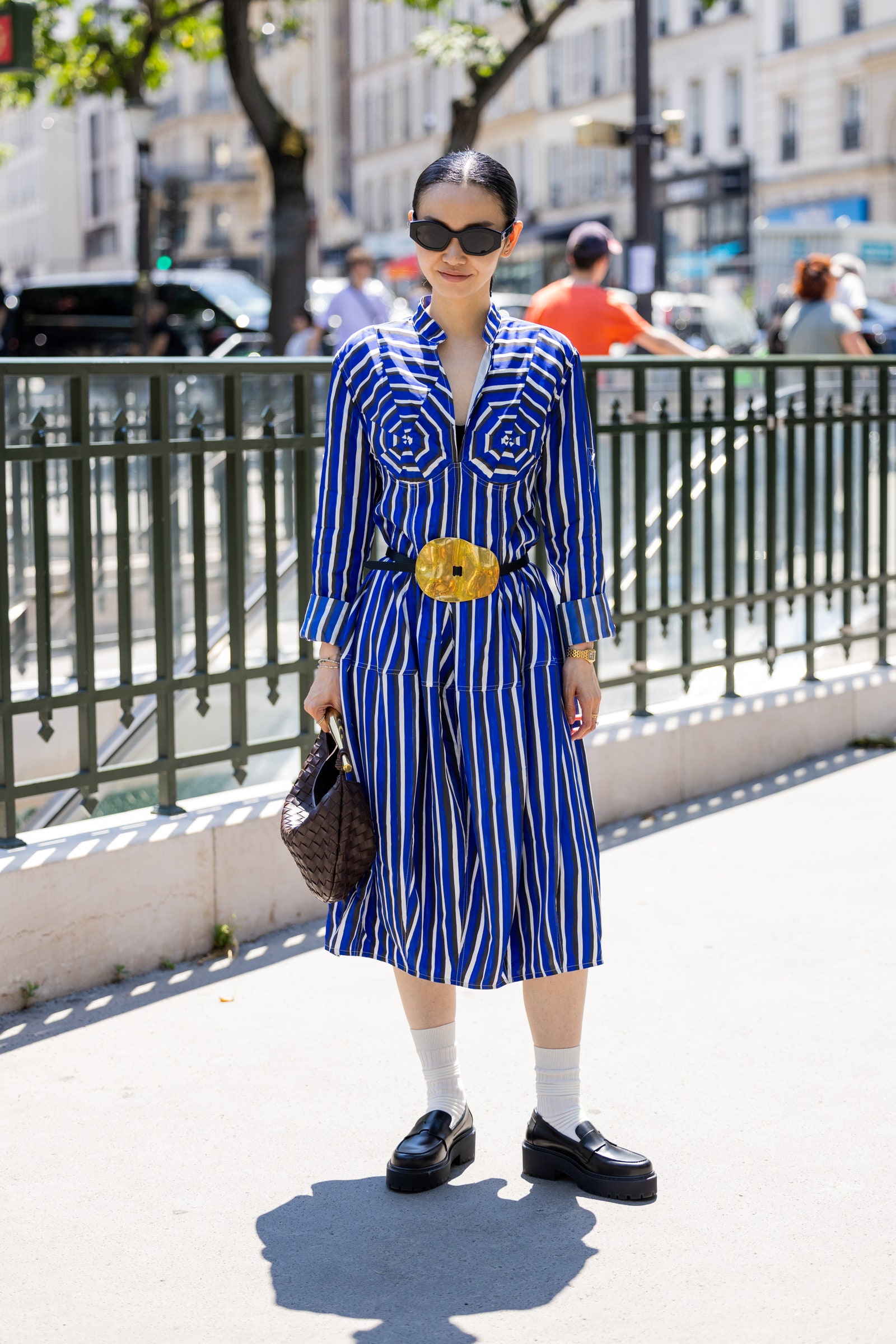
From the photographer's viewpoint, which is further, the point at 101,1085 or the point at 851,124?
the point at 851,124

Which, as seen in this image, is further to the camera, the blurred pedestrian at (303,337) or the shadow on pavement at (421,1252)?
the blurred pedestrian at (303,337)

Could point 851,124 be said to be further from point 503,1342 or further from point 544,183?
point 503,1342

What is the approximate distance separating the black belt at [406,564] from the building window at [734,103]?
46.2 meters

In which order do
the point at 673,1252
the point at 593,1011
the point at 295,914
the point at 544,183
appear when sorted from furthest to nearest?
the point at 544,183
the point at 295,914
the point at 593,1011
the point at 673,1252

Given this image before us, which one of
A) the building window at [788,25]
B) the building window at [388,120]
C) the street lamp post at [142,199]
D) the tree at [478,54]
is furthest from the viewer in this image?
the building window at [388,120]

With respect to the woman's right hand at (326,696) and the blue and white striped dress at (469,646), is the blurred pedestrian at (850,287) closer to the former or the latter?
the blue and white striped dress at (469,646)

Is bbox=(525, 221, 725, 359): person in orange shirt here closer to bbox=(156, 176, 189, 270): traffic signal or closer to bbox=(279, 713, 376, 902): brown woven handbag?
bbox=(279, 713, 376, 902): brown woven handbag

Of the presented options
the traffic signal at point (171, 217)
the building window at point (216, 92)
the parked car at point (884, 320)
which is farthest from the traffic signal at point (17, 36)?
the building window at point (216, 92)

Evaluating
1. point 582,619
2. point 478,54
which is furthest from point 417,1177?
point 478,54

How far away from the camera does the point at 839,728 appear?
702 cm

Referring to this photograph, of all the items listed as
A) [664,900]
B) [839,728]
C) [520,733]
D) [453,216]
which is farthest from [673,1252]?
[839,728]

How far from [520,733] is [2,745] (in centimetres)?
176

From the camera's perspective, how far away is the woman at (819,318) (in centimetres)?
969

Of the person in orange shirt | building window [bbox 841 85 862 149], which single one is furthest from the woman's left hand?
building window [bbox 841 85 862 149]
